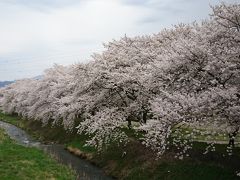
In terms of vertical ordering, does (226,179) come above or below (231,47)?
below

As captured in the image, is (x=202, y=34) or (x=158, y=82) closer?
(x=202, y=34)

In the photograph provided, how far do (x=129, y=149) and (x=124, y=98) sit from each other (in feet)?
20.4

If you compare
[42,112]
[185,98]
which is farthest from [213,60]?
[42,112]

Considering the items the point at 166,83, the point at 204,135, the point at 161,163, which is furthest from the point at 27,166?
the point at 204,135

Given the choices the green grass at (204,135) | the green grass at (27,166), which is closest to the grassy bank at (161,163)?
the green grass at (204,135)

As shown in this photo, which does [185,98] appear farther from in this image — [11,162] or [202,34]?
[11,162]

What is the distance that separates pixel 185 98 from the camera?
21031 millimetres

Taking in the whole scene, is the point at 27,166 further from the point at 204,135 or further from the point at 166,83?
the point at 204,135

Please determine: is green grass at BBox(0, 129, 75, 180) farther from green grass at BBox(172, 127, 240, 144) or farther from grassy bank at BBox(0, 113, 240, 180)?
green grass at BBox(172, 127, 240, 144)

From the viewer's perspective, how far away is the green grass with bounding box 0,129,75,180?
27.8m

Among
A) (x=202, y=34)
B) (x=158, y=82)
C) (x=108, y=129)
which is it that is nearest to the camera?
(x=202, y=34)

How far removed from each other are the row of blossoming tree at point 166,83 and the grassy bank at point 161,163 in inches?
55.6

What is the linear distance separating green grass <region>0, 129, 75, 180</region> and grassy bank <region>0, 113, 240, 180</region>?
5.36 meters

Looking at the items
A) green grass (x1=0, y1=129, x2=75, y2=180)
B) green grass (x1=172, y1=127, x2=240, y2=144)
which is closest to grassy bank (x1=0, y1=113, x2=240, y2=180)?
green grass (x1=172, y1=127, x2=240, y2=144)
